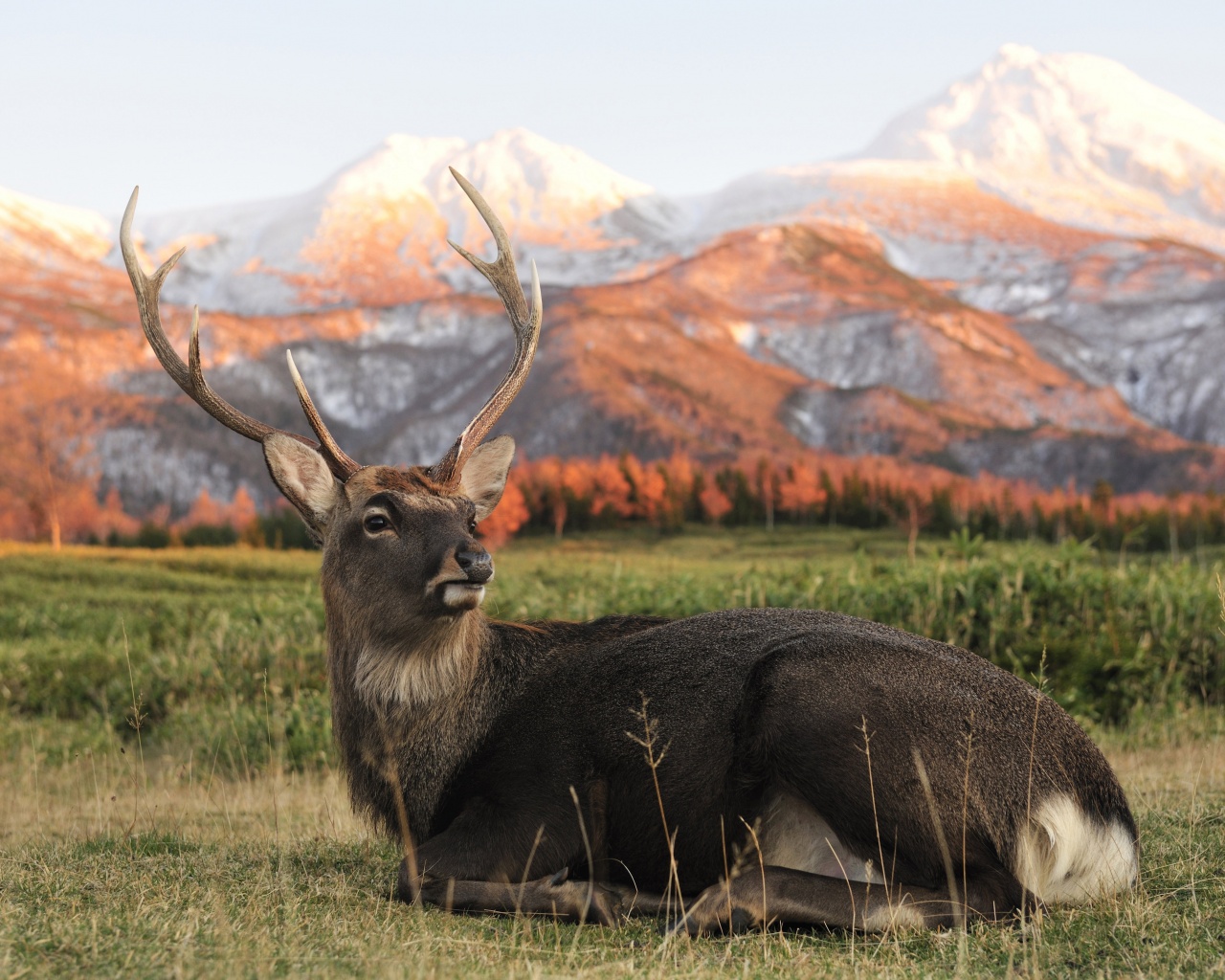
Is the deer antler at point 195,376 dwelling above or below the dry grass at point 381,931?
above

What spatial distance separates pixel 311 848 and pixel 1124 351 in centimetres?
16115

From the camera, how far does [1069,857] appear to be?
14.9ft

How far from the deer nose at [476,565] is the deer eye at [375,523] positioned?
0.56m

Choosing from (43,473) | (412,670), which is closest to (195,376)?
(412,670)

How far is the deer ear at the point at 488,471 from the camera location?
252 inches

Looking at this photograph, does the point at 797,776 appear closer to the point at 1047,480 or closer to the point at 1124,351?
the point at 1047,480

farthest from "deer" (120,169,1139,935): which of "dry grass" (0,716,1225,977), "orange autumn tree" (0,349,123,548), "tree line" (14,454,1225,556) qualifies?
"orange autumn tree" (0,349,123,548)

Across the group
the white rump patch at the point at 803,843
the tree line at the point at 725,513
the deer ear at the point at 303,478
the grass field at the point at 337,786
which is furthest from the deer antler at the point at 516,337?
the tree line at the point at 725,513

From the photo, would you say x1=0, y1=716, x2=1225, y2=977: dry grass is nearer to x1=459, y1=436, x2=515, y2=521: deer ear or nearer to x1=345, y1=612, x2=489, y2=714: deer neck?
x1=345, y1=612, x2=489, y2=714: deer neck

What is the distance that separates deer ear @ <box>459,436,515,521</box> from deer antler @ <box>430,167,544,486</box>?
0.10 metres

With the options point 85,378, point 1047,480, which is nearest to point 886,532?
point 1047,480

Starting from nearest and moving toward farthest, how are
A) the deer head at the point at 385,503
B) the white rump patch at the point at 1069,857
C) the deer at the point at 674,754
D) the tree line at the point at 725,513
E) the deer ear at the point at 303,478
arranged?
the deer at the point at 674,754
the white rump patch at the point at 1069,857
the deer head at the point at 385,503
the deer ear at the point at 303,478
the tree line at the point at 725,513

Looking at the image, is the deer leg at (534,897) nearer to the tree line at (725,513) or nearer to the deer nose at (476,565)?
the deer nose at (476,565)

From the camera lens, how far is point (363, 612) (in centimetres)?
550
